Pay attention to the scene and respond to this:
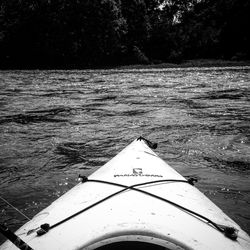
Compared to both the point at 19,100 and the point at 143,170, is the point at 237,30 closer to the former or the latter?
the point at 19,100

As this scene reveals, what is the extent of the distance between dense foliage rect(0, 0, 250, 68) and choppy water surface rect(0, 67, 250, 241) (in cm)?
3023

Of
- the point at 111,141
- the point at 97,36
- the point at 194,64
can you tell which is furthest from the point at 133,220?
the point at 97,36

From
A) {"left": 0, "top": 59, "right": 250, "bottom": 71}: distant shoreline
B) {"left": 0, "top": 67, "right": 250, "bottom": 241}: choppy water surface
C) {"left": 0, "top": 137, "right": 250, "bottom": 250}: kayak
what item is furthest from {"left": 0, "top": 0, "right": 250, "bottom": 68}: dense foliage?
{"left": 0, "top": 137, "right": 250, "bottom": 250}: kayak

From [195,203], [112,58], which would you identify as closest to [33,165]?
[195,203]

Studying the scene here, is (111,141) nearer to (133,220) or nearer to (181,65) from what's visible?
(133,220)

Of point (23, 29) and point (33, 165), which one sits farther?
point (23, 29)

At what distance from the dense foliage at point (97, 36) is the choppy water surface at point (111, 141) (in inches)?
1190

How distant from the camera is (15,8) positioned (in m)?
42.1

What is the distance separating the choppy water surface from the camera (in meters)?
4.25

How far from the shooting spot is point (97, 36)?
132 ft

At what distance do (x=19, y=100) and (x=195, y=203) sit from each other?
32.0 ft

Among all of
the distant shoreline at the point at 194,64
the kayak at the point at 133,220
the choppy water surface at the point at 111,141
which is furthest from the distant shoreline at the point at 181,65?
the kayak at the point at 133,220

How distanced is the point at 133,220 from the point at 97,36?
39817 millimetres

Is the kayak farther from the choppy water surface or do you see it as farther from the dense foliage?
the dense foliage
